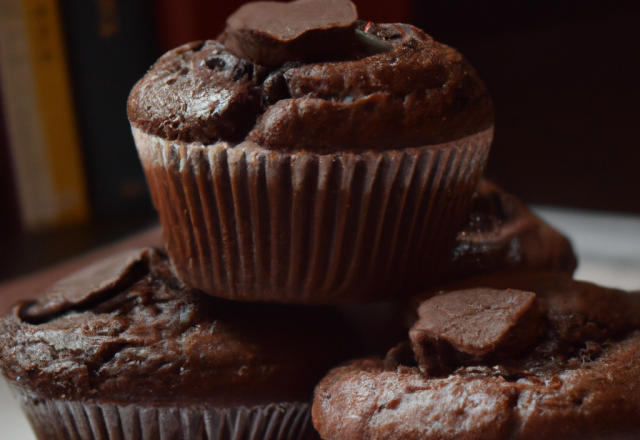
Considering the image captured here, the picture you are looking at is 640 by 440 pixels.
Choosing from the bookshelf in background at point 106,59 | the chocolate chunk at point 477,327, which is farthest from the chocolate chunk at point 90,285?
the bookshelf in background at point 106,59

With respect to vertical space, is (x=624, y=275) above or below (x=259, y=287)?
below

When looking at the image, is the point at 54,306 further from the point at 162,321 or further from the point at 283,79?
the point at 283,79

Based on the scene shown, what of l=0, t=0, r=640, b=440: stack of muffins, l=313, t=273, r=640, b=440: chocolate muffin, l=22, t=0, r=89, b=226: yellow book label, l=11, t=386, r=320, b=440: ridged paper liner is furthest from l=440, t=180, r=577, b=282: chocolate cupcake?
l=22, t=0, r=89, b=226: yellow book label

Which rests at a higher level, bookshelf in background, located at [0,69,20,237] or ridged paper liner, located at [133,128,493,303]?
ridged paper liner, located at [133,128,493,303]

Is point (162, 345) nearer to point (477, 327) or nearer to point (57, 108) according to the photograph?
point (477, 327)

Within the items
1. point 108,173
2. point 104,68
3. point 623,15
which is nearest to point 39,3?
point 104,68

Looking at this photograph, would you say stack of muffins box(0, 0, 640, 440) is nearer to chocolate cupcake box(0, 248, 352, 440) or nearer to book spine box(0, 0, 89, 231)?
chocolate cupcake box(0, 248, 352, 440)

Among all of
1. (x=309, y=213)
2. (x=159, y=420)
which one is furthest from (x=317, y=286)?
(x=159, y=420)
